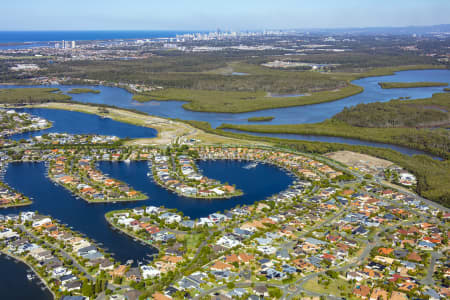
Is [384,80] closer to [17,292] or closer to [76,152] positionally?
[76,152]

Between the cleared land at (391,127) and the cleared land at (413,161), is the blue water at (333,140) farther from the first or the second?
the cleared land at (413,161)

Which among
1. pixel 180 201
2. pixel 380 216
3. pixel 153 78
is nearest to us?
pixel 380 216

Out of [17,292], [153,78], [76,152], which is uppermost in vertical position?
[153,78]

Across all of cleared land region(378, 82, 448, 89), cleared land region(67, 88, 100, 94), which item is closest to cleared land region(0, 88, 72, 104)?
cleared land region(67, 88, 100, 94)

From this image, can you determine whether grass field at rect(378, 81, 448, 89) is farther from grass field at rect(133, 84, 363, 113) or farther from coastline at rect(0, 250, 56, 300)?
coastline at rect(0, 250, 56, 300)

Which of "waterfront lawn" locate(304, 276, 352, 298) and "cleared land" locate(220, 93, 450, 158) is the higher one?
"cleared land" locate(220, 93, 450, 158)

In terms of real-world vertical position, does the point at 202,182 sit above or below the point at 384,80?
below

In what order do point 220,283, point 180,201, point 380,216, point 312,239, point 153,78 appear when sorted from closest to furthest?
point 220,283
point 312,239
point 380,216
point 180,201
point 153,78

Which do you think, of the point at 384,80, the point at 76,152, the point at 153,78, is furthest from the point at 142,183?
the point at 384,80
